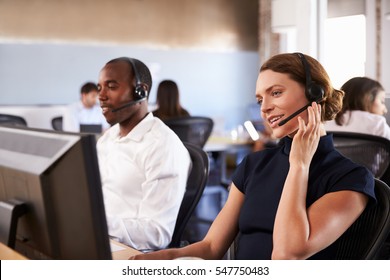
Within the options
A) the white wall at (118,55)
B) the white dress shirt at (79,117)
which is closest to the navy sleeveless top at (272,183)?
the white dress shirt at (79,117)

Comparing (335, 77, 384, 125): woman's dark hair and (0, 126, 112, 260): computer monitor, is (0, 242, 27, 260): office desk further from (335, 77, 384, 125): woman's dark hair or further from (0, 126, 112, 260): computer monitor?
(335, 77, 384, 125): woman's dark hair

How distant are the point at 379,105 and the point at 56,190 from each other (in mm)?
1433

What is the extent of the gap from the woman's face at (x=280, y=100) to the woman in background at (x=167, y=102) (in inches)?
78.6

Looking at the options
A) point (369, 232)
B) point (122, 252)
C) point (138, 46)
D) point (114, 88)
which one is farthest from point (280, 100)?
point (138, 46)

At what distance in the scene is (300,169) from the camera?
1135 millimetres

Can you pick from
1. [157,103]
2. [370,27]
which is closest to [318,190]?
[370,27]

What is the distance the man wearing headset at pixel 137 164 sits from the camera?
1572 millimetres

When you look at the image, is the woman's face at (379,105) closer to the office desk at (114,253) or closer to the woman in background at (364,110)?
the woman in background at (364,110)

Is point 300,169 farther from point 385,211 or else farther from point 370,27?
point 370,27

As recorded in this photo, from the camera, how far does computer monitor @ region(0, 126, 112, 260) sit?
846 millimetres

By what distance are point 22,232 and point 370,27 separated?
4.08 ft

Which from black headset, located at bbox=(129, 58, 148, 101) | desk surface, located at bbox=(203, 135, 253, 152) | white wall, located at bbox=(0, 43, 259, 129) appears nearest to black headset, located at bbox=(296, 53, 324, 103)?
black headset, located at bbox=(129, 58, 148, 101)

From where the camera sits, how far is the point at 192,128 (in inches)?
133

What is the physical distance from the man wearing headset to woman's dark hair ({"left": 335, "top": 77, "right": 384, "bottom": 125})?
1.89 ft
